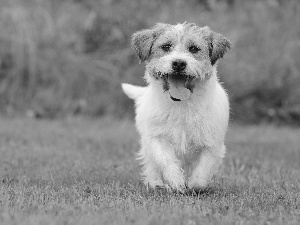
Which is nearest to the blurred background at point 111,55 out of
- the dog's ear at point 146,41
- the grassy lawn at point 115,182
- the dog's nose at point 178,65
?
the grassy lawn at point 115,182

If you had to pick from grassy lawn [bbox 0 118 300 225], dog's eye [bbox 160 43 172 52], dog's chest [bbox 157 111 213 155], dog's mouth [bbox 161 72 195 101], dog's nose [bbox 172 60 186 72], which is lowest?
grassy lawn [bbox 0 118 300 225]

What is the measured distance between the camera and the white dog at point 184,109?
6051 millimetres

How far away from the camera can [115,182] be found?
21.3ft

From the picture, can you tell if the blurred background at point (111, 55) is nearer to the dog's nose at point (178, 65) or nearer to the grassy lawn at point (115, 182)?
the grassy lawn at point (115, 182)

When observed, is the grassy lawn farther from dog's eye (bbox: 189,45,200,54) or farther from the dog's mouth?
dog's eye (bbox: 189,45,200,54)

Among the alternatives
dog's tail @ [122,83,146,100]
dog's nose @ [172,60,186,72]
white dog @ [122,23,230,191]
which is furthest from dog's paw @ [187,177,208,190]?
dog's tail @ [122,83,146,100]

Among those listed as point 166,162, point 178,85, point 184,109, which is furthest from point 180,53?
point 166,162

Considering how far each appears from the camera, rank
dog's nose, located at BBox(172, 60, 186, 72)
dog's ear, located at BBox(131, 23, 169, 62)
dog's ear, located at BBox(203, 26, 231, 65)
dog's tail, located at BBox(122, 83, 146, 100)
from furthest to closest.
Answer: dog's tail, located at BBox(122, 83, 146, 100) < dog's ear, located at BBox(131, 23, 169, 62) < dog's ear, located at BBox(203, 26, 231, 65) < dog's nose, located at BBox(172, 60, 186, 72)

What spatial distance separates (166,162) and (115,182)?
0.71m

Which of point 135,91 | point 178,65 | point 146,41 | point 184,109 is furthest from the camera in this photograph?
point 135,91

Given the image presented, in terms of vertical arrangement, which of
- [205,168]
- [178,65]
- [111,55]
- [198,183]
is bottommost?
[111,55]

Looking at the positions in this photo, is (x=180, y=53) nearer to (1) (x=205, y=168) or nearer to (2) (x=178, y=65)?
(2) (x=178, y=65)

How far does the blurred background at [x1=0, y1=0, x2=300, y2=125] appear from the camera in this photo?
43.4 feet

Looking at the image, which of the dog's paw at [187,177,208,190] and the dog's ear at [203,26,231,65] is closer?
the dog's paw at [187,177,208,190]
